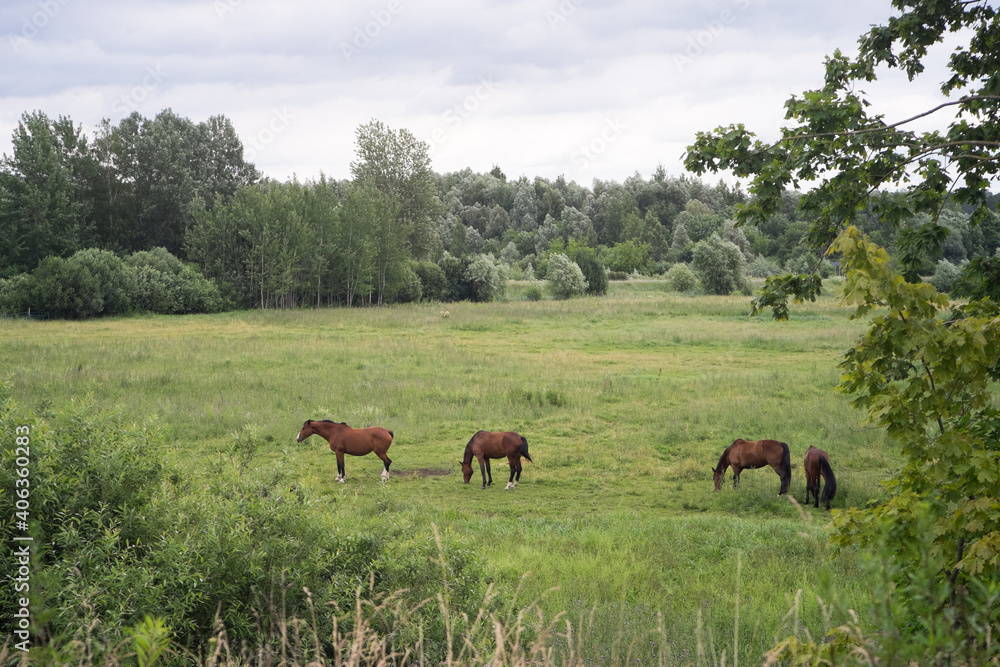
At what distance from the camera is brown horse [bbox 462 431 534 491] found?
1253 centimetres

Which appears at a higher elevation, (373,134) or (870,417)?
(373,134)

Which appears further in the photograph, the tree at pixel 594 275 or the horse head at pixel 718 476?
the tree at pixel 594 275

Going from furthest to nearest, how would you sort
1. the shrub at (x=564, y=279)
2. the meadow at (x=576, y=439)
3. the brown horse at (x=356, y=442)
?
the shrub at (x=564, y=279) < the brown horse at (x=356, y=442) < the meadow at (x=576, y=439)

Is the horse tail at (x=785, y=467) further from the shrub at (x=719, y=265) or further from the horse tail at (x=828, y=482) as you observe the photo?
the shrub at (x=719, y=265)

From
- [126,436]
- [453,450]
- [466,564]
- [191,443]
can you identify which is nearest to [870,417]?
[466,564]

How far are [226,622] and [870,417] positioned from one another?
447 cm

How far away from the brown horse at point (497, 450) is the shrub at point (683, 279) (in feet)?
207

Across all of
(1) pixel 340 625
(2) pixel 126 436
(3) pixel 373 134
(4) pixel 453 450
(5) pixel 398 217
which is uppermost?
(3) pixel 373 134

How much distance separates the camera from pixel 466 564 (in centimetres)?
548

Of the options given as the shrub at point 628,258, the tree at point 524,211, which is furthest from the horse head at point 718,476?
the tree at point 524,211

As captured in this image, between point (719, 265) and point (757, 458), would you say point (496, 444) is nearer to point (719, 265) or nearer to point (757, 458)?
point (757, 458)

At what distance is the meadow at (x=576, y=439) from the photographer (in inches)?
248

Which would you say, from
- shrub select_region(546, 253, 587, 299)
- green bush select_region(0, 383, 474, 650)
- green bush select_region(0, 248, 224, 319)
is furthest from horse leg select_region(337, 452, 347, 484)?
shrub select_region(546, 253, 587, 299)

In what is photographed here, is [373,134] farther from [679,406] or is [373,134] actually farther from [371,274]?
[679,406]
